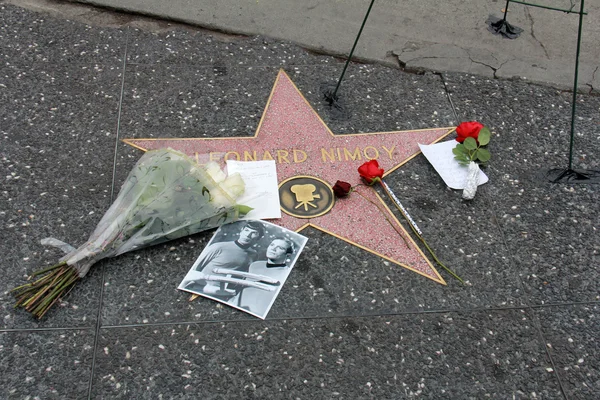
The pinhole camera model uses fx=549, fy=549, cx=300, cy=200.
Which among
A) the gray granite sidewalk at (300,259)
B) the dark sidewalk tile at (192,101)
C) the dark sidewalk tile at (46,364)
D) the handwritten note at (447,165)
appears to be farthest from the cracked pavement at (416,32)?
the dark sidewalk tile at (46,364)

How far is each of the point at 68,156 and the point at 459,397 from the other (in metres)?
2.04

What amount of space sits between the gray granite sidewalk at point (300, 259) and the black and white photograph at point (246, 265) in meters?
0.05

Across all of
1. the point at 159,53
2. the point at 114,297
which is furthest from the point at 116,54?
the point at 114,297

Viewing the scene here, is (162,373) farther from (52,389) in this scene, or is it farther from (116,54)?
(116,54)

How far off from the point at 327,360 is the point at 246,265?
0.51m

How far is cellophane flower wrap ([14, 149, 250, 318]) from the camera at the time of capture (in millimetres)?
2156

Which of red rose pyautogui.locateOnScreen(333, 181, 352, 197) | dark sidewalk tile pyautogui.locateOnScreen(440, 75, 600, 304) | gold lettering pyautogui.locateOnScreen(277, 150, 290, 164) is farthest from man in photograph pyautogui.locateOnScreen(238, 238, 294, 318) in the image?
dark sidewalk tile pyautogui.locateOnScreen(440, 75, 600, 304)

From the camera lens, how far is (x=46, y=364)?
77.9 inches

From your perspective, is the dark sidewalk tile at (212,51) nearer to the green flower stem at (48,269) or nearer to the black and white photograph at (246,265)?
the black and white photograph at (246,265)

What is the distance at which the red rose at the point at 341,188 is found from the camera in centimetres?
255

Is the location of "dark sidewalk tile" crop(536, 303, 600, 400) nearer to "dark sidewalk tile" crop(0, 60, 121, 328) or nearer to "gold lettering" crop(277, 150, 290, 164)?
"gold lettering" crop(277, 150, 290, 164)

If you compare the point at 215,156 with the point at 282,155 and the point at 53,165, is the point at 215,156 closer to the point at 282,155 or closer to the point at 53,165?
the point at 282,155

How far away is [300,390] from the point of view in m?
2.00

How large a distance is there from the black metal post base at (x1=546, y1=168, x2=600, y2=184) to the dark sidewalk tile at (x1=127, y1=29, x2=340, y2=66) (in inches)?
55.9
